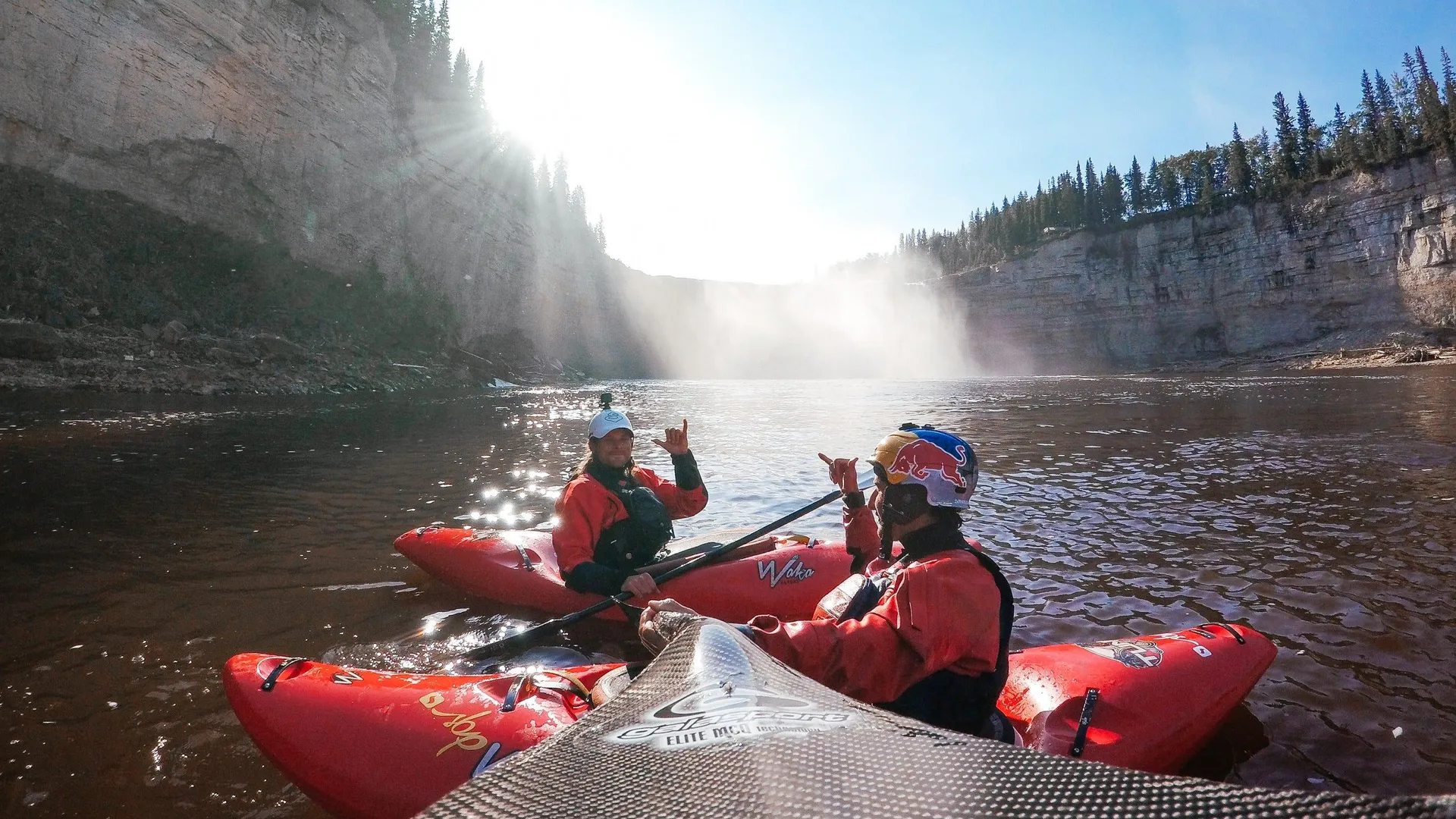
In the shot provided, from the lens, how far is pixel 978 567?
284cm

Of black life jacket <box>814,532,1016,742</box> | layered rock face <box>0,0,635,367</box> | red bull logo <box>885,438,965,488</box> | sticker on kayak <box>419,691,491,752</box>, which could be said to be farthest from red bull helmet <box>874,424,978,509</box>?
layered rock face <box>0,0,635,367</box>

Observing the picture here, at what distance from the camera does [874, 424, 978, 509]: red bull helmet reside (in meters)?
3.09

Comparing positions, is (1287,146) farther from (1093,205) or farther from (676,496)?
(676,496)

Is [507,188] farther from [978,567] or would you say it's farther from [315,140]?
[978,567]

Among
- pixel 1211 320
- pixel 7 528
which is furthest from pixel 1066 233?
pixel 7 528

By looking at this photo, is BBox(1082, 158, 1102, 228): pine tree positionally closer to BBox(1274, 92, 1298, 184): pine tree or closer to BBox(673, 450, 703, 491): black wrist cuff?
BBox(1274, 92, 1298, 184): pine tree

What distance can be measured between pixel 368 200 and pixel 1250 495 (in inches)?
1811

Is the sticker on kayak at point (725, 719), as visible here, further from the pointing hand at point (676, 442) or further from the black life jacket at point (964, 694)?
the pointing hand at point (676, 442)

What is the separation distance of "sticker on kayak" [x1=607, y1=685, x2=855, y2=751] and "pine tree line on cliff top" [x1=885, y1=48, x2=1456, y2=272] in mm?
70359

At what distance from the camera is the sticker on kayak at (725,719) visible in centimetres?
172

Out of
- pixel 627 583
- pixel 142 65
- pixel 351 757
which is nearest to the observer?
pixel 351 757

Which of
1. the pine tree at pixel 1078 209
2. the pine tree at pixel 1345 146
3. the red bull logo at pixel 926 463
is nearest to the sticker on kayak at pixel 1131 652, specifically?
the red bull logo at pixel 926 463

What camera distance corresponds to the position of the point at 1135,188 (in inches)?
3031

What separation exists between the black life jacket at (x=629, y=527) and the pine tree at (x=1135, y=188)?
8924cm
